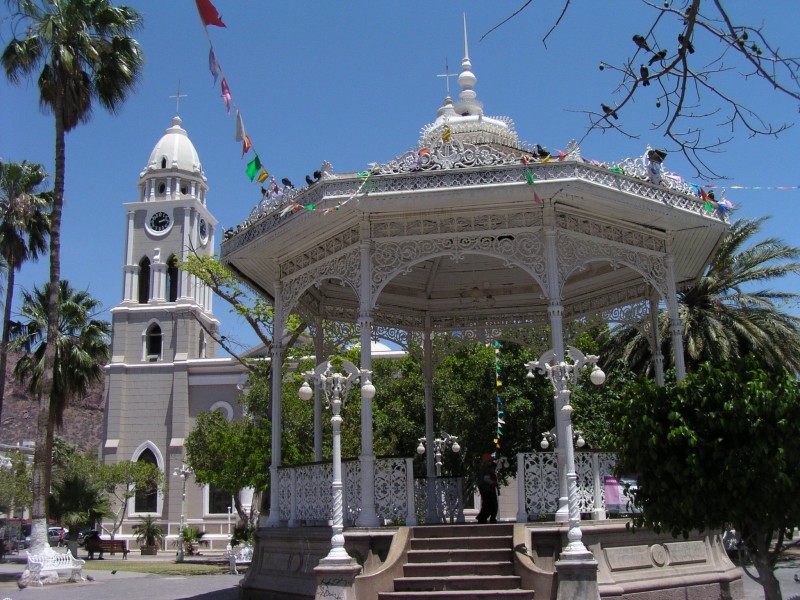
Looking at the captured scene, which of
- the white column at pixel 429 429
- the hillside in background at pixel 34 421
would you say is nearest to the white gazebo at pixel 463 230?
the white column at pixel 429 429

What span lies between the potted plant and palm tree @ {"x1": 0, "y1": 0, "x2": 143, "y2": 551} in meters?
19.4

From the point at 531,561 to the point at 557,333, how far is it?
9.78ft

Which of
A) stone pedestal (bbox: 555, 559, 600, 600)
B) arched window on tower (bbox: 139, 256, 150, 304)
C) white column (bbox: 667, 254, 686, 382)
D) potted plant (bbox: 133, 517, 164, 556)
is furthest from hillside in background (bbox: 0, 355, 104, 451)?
stone pedestal (bbox: 555, 559, 600, 600)

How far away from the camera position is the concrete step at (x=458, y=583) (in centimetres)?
979

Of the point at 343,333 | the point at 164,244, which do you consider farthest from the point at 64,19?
the point at 164,244

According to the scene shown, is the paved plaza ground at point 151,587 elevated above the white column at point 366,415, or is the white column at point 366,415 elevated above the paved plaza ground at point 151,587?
the white column at point 366,415

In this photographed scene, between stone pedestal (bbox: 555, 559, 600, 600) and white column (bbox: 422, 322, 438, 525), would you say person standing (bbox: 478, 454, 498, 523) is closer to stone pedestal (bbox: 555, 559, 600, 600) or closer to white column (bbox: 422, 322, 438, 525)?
white column (bbox: 422, 322, 438, 525)

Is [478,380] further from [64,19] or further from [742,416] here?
[742,416]

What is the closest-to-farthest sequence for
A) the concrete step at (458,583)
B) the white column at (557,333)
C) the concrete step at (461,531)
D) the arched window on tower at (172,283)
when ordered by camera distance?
the concrete step at (458,583) → the white column at (557,333) → the concrete step at (461,531) → the arched window on tower at (172,283)

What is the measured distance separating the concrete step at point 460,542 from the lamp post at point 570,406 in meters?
0.99

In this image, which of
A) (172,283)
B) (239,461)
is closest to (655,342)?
(239,461)

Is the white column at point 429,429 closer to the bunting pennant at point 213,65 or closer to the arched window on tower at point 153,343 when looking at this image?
the bunting pennant at point 213,65

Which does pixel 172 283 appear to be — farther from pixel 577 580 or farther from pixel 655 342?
pixel 577 580

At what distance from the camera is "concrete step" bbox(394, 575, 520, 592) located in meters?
9.79
